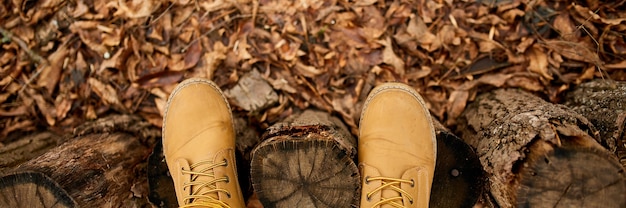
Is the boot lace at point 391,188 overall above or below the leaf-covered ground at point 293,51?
below

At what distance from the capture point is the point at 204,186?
1.77m

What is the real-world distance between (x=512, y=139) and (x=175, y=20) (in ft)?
5.77

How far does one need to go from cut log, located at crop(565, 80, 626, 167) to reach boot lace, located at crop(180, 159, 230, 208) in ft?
5.05

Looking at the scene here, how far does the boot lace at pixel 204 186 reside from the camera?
1.74 meters

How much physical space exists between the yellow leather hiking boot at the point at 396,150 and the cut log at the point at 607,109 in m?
0.68

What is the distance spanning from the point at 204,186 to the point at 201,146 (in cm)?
18

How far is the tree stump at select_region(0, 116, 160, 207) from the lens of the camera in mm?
1587

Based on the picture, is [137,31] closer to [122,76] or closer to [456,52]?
[122,76]

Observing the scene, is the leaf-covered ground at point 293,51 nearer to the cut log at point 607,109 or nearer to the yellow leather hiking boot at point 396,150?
the cut log at point 607,109

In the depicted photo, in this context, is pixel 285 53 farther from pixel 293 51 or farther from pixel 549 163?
pixel 549 163

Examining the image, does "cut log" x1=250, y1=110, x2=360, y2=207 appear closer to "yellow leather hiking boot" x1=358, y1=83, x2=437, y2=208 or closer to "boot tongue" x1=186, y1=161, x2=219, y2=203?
"yellow leather hiking boot" x1=358, y1=83, x2=437, y2=208

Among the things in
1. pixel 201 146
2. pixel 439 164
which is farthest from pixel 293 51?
pixel 439 164

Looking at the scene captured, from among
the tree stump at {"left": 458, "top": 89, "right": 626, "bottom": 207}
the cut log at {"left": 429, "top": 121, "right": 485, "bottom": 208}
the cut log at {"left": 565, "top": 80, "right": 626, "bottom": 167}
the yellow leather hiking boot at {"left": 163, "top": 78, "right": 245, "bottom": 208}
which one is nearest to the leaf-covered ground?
the cut log at {"left": 565, "top": 80, "right": 626, "bottom": 167}

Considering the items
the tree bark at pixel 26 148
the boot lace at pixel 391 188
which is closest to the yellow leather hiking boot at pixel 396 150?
the boot lace at pixel 391 188
